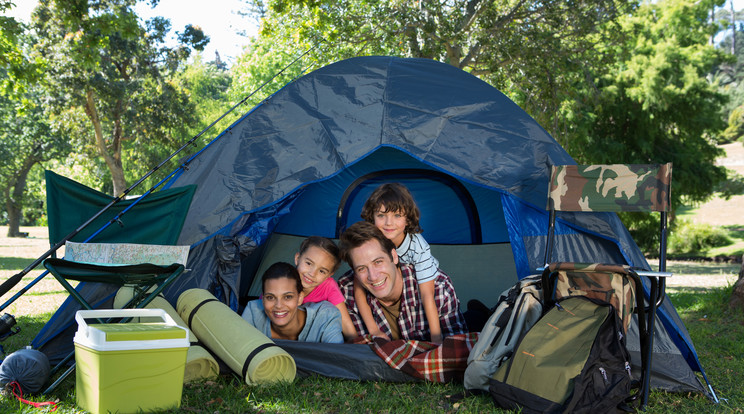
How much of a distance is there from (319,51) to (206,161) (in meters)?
6.31

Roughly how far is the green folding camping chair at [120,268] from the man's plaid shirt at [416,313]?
122cm

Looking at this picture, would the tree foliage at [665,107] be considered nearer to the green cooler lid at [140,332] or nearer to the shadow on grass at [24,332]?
the shadow on grass at [24,332]

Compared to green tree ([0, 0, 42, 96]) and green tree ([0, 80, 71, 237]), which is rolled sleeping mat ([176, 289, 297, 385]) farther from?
green tree ([0, 80, 71, 237])

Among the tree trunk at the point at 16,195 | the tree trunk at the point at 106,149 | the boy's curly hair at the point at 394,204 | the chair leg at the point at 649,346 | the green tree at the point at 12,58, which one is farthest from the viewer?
the tree trunk at the point at 16,195

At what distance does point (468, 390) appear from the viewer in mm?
2852

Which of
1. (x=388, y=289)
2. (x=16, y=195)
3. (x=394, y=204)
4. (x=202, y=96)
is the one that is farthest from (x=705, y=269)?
(x=16, y=195)

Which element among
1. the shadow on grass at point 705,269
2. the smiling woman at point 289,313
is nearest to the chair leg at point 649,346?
the smiling woman at point 289,313

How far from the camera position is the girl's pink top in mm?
3523

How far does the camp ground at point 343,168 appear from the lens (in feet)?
10.5

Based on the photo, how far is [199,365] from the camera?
288 cm

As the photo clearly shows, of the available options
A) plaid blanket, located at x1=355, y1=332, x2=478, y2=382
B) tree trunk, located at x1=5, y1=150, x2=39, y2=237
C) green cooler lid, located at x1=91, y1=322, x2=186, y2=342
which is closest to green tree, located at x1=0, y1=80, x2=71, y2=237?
tree trunk, located at x1=5, y1=150, x2=39, y2=237

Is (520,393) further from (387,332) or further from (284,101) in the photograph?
(284,101)

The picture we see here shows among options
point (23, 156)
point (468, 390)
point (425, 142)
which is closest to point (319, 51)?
point (425, 142)

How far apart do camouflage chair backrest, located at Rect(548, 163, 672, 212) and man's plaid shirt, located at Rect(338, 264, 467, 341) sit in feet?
2.85
